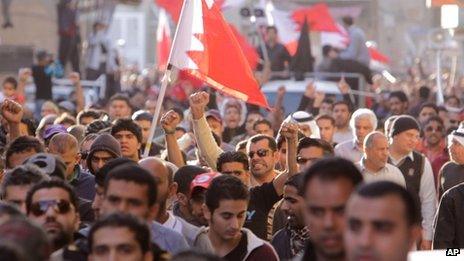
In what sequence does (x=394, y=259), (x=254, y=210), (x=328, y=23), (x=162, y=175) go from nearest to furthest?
(x=394, y=259) → (x=162, y=175) → (x=254, y=210) → (x=328, y=23)

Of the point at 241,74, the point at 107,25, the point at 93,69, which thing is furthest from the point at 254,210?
the point at 107,25

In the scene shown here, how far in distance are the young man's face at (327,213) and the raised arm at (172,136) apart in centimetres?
559

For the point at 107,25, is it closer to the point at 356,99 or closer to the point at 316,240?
the point at 356,99

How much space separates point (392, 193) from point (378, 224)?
0.57 ft

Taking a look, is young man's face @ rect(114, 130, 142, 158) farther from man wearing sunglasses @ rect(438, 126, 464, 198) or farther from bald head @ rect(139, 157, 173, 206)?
bald head @ rect(139, 157, 173, 206)

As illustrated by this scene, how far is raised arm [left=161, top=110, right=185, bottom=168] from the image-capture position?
12.1 m

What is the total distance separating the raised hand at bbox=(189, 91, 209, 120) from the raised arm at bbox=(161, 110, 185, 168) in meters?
0.14

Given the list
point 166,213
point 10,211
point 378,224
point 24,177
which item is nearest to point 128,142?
point 166,213

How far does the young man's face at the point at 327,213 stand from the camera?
636 centimetres

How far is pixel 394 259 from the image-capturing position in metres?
6.03

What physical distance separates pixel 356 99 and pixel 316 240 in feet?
56.0

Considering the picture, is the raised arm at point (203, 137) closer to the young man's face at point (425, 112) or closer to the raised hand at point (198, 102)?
the raised hand at point (198, 102)

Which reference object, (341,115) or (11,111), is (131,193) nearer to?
(11,111)

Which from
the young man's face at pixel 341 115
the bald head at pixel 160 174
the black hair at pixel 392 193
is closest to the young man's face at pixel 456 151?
the young man's face at pixel 341 115
